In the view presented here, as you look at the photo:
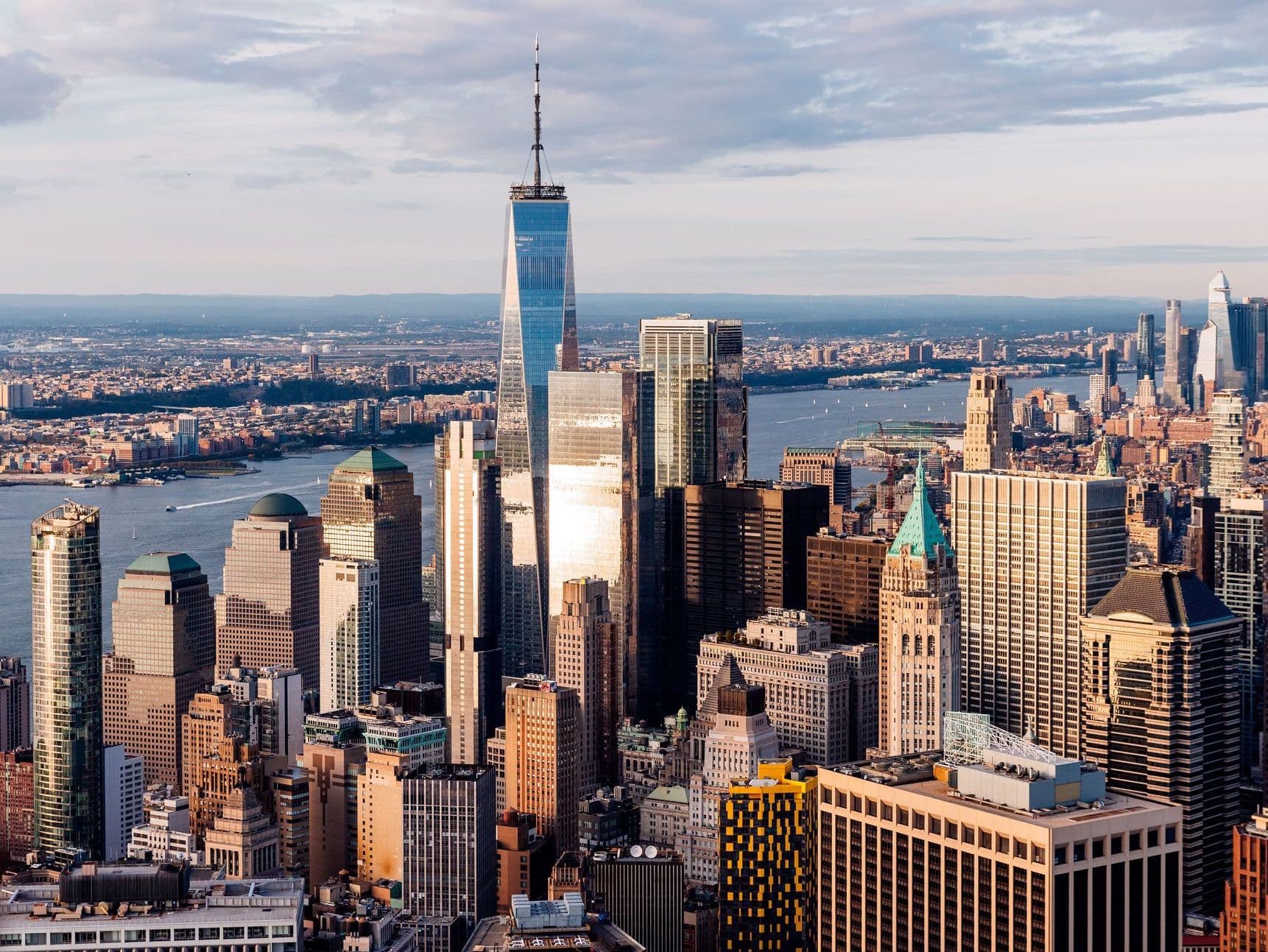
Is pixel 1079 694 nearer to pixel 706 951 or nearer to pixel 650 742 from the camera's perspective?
pixel 650 742

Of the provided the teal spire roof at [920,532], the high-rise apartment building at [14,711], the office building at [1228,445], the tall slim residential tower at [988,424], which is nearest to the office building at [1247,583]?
the teal spire roof at [920,532]

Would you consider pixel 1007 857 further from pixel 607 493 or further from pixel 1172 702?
pixel 607 493

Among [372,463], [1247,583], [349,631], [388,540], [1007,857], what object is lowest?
[349,631]

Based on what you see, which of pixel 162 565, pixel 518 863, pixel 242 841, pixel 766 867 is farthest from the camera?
pixel 162 565

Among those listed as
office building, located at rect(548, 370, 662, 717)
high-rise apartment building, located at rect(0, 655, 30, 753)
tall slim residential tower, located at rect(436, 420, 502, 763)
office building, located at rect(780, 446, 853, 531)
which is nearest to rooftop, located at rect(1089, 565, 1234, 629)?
tall slim residential tower, located at rect(436, 420, 502, 763)

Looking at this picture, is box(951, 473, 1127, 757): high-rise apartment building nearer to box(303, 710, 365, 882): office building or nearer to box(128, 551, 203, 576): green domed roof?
box(303, 710, 365, 882): office building

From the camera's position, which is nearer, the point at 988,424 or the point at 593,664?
the point at 593,664

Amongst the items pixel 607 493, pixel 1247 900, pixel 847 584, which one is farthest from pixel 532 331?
pixel 1247 900
